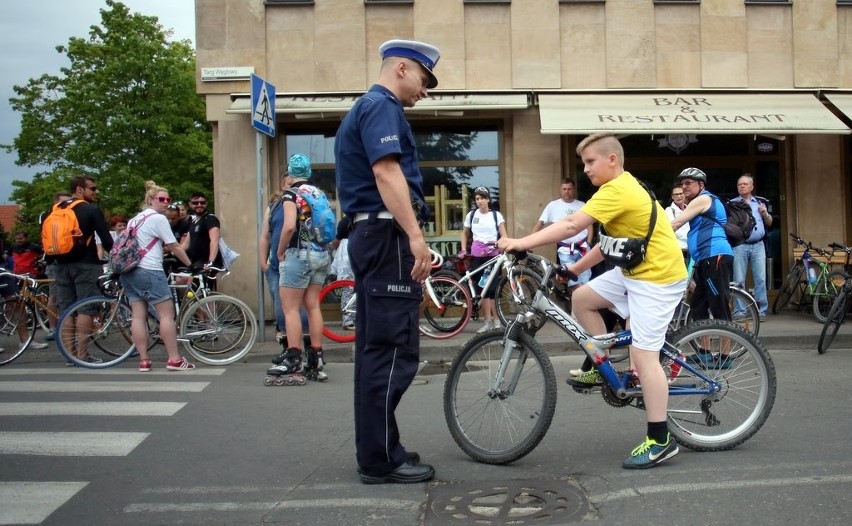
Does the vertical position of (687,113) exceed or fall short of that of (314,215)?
it exceeds it

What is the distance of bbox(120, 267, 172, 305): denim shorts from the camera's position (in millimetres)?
8445

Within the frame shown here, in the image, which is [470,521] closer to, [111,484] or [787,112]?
[111,484]

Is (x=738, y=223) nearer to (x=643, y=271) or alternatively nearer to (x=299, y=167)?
(x=299, y=167)

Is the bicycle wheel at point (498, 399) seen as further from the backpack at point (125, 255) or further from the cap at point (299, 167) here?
the backpack at point (125, 255)

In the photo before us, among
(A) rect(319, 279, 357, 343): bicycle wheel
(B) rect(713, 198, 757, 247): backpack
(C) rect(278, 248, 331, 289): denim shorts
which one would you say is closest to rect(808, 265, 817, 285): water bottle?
(B) rect(713, 198, 757, 247): backpack

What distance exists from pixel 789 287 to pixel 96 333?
361 inches

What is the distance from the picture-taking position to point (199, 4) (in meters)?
12.3

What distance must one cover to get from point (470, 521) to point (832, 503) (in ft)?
5.46

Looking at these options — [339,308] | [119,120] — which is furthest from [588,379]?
[119,120]

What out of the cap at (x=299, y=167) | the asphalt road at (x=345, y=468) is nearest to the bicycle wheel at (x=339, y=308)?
the cap at (x=299, y=167)

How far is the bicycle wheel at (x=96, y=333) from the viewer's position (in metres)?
8.75

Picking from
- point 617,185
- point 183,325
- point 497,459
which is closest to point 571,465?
point 497,459

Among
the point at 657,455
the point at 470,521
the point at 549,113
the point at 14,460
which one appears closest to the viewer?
the point at 470,521

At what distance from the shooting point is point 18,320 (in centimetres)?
956
